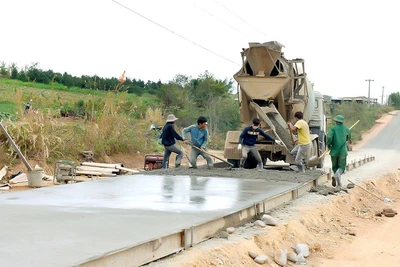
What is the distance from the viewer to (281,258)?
284 inches

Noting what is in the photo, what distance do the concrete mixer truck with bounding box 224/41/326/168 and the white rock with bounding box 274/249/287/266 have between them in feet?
25.6

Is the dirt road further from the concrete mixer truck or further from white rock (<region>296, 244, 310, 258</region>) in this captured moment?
the concrete mixer truck

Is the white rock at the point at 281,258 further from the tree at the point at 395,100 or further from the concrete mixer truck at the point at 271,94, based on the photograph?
the tree at the point at 395,100

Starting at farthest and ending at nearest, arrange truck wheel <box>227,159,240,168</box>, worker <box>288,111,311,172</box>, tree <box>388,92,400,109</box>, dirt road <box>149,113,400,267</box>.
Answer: tree <box>388,92,400,109</box> < truck wheel <box>227,159,240,168</box> < worker <box>288,111,311,172</box> < dirt road <box>149,113,400,267</box>

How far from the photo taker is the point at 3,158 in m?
15.7

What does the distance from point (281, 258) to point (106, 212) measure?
91.4 inches

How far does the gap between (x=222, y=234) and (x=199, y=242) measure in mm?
534

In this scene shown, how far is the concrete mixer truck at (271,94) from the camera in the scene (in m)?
15.0

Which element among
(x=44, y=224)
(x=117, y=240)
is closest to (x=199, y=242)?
(x=117, y=240)

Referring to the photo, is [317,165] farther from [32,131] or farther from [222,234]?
[222,234]

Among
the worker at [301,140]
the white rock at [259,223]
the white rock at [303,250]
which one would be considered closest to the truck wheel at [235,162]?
the worker at [301,140]

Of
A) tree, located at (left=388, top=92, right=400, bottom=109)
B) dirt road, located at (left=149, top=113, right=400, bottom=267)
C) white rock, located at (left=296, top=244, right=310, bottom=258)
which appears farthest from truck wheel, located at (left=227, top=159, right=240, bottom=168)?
tree, located at (left=388, top=92, right=400, bottom=109)

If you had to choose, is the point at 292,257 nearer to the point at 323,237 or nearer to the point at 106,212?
the point at 323,237

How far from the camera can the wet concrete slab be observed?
5.50 m
